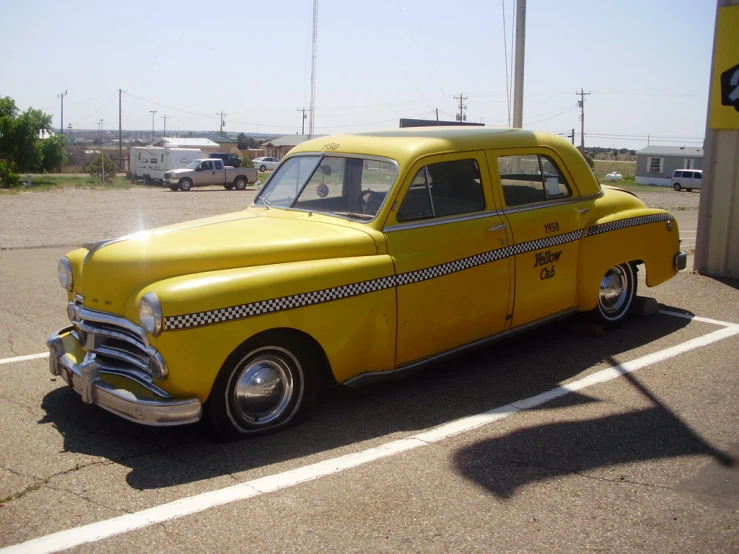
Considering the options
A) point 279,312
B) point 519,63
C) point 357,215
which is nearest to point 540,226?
point 357,215

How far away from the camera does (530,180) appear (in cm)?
634

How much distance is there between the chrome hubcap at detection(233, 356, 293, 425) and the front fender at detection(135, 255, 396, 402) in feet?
0.81

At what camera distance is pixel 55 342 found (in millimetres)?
5117

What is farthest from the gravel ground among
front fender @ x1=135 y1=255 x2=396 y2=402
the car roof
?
front fender @ x1=135 y1=255 x2=396 y2=402

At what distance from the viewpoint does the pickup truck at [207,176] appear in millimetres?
38625

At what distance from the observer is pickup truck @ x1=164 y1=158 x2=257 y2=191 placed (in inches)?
1521

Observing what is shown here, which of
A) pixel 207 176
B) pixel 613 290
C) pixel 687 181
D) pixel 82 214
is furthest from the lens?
pixel 687 181

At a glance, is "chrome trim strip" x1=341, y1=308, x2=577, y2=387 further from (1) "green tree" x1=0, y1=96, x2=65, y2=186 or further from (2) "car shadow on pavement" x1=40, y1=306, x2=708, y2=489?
(1) "green tree" x1=0, y1=96, x2=65, y2=186

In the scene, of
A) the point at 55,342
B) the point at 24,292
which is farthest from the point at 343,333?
the point at 24,292

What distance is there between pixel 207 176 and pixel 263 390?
1429 inches

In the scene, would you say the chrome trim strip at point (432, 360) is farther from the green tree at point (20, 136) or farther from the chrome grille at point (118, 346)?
the green tree at point (20, 136)

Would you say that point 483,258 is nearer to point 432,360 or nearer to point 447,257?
point 447,257

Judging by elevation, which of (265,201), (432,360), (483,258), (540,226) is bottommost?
(432,360)

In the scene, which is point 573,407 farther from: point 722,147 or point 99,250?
point 722,147
